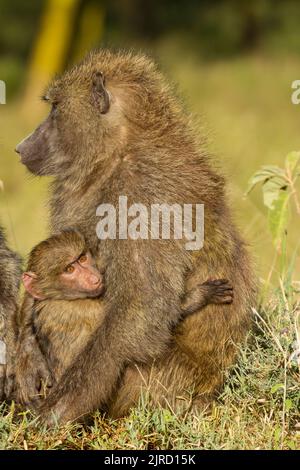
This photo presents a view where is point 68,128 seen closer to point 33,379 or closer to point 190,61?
point 33,379

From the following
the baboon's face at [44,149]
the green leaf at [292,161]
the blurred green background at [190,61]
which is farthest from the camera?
the blurred green background at [190,61]

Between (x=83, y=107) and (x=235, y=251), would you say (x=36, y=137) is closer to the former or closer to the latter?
(x=83, y=107)

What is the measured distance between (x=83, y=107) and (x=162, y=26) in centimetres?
1178

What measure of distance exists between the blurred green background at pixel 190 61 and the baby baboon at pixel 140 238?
2129mm

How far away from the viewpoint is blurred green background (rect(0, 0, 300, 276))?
9.05m

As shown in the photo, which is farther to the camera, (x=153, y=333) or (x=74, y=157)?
(x=74, y=157)

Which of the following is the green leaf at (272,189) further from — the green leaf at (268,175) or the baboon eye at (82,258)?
the baboon eye at (82,258)

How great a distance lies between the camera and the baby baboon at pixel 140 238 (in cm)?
329

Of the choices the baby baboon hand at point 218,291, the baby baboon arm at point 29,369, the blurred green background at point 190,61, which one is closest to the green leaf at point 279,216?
the baby baboon hand at point 218,291

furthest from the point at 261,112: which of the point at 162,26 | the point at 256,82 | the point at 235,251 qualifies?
the point at 235,251

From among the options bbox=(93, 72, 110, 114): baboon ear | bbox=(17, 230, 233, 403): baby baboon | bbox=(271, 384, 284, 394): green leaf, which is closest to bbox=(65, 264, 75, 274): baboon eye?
bbox=(17, 230, 233, 403): baby baboon

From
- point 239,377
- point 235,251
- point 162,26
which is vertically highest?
point 162,26

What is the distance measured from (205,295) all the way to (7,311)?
2.44 ft

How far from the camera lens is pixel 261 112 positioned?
11.1 metres
